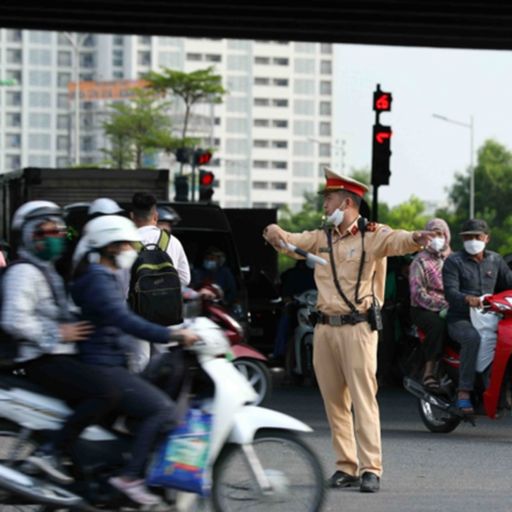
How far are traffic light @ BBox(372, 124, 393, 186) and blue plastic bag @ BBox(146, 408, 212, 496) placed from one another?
1721cm

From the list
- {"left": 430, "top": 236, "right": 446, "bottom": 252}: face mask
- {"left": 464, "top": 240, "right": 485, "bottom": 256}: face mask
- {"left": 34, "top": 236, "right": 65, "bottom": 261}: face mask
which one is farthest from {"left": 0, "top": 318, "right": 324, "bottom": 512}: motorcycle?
{"left": 430, "top": 236, "right": 446, "bottom": 252}: face mask

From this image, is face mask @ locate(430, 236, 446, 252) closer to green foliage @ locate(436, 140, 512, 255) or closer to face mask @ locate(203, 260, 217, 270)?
face mask @ locate(203, 260, 217, 270)

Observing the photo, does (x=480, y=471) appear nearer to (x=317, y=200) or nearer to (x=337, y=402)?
(x=337, y=402)

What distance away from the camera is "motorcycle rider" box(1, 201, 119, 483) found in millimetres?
7559

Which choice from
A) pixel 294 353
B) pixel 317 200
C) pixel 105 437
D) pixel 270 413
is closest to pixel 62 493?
pixel 105 437

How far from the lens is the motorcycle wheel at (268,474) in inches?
304

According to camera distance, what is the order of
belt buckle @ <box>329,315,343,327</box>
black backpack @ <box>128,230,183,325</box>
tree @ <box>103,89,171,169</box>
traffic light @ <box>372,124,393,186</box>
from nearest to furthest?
belt buckle @ <box>329,315,343,327</box>
black backpack @ <box>128,230,183,325</box>
traffic light @ <box>372,124,393,186</box>
tree @ <box>103,89,171,169</box>

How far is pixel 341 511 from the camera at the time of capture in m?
9.20

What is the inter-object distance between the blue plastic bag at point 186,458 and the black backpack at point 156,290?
2.80 meters

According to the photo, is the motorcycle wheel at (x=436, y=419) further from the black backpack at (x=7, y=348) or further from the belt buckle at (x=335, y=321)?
the black backpack at (x=7, y=348)

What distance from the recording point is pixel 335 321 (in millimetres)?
10000

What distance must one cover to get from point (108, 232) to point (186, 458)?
1.08 metres

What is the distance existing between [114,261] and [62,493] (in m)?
1.07

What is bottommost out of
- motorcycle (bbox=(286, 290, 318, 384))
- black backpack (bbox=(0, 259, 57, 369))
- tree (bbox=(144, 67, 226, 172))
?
motorcycle (bbox=(286, 290, 318, 384))
